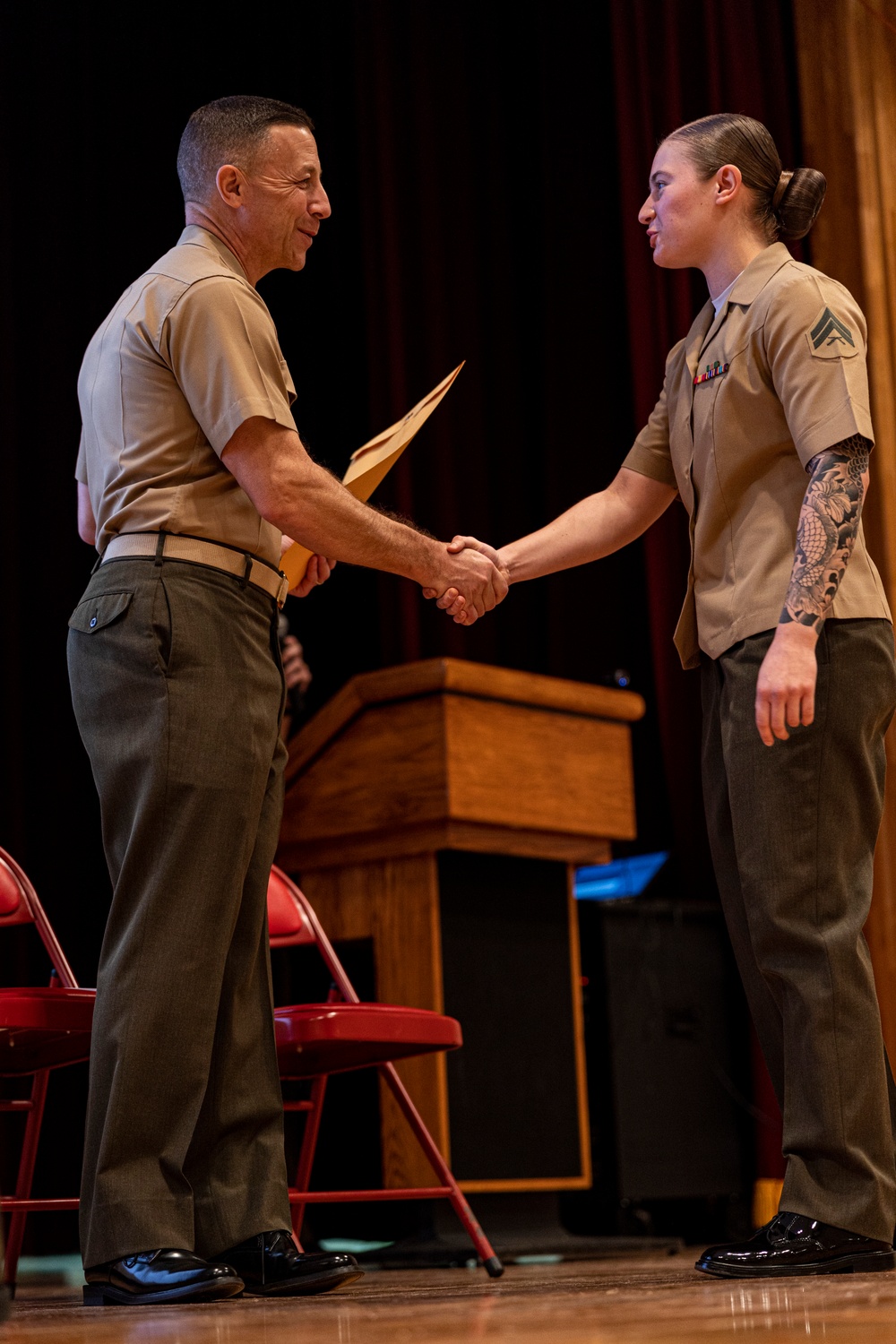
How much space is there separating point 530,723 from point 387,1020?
3.30ft

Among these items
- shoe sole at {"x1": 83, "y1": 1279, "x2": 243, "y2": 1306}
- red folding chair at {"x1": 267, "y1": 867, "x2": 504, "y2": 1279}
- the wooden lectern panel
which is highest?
the wooden lectern panel

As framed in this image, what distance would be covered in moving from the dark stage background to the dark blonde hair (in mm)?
2220

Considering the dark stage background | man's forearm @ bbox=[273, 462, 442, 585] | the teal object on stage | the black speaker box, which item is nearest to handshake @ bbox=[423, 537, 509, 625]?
man's forearm @ bbox=[273, 462, 442, 585]

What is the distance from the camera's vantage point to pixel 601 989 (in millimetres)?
3693

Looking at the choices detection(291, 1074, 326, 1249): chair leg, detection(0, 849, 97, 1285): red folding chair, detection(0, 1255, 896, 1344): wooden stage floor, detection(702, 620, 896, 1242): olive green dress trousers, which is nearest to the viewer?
detection(0, 1255, 896, 1344): wooden stage floor

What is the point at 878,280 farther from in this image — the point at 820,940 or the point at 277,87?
the point at 820,940

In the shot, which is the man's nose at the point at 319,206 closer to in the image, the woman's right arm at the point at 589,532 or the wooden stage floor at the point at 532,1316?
the woman's right arm at the point at 589,532

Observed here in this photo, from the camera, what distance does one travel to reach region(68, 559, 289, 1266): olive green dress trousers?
1.94m

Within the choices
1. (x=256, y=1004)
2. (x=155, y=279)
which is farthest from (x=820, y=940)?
(x=155, y=279)

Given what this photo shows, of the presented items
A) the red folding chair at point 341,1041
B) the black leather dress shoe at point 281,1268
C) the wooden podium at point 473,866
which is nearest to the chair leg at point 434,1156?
the red folding chair at point 341,1041

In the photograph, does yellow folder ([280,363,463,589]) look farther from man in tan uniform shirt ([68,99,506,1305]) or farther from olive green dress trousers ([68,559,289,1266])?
olive green dress trousers ([68,559,289,1266])

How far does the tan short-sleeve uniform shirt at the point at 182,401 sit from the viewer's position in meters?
2.07

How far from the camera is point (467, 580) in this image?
8.30 ft

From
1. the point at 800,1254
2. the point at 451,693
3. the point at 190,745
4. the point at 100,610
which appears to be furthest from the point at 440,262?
the point at 800,1254
